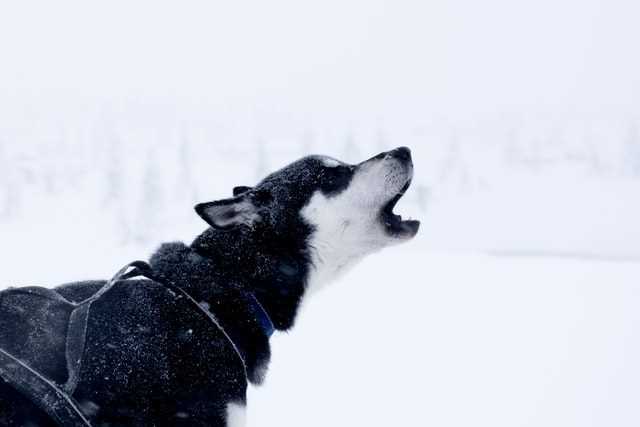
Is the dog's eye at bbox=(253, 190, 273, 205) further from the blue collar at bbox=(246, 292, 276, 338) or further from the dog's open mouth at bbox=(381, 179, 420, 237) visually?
the dog's open mouth at bbox=(381, 179, 420, 237)

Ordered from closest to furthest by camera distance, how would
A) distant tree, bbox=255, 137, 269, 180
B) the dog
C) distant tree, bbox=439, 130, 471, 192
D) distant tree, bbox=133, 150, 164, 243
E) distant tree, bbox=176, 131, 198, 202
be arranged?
the dog
distant tree, bbox=133, 150, 164, 243
distant tree, bbox=255, 137, 269, 180
distant tree, bbox=176, 131, 198, 202
distant tree, bbox=439, 130, 471, 192

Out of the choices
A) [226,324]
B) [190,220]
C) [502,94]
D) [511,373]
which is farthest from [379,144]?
[502,94]

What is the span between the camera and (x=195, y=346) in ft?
5.62

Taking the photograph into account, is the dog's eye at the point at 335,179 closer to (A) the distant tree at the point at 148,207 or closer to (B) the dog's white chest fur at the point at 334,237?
(B) the dog's white chest fur at the point at 334,237

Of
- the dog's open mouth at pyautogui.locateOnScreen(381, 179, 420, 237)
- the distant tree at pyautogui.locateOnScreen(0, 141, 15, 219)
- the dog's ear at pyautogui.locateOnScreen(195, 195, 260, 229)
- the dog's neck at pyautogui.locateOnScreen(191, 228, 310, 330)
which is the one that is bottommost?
the distant tree at pyautogui.locateOnScreen(0, 141, 15, 219)

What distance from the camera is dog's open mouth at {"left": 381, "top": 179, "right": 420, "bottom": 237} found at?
245cm

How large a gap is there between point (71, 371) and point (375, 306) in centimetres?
530

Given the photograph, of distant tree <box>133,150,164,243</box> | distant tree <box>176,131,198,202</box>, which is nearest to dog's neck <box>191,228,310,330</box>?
distant tree <box>133,150,164,243</box>

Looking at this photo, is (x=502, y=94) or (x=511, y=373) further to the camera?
(x=502, y=94)

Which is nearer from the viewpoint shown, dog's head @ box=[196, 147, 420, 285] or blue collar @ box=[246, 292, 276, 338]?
blue collar @ box=[246, 292, 276, 338]

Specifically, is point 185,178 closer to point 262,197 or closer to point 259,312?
point 262,197

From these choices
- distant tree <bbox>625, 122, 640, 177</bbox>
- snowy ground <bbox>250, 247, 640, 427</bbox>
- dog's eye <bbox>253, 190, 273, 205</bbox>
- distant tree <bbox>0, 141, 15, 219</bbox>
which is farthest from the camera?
distant tree <bbox>625, 122, 640, 177</bbox>

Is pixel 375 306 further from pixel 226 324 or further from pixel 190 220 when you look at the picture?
pixel 190 220

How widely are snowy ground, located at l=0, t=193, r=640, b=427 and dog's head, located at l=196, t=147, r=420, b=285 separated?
31 centimetres
